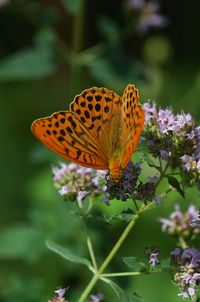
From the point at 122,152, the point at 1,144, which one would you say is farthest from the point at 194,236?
the point at 1,144

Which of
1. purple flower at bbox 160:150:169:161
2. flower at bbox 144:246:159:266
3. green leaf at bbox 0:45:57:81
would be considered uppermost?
green leaf at bbox 0:45:57:81

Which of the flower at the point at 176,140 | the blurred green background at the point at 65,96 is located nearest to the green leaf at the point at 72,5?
the blurred green background at the point at 65,96

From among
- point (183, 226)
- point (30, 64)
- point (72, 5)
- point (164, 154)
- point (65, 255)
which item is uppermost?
point (72, 5)

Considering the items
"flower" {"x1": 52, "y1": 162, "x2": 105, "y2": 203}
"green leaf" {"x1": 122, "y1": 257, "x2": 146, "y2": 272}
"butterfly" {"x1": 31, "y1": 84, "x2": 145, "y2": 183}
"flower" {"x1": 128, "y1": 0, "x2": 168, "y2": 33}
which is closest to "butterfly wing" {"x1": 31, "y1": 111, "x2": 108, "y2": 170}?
"butterfly" {"x1": 31, "y1": 84, "x2": 145, "y2": 183}

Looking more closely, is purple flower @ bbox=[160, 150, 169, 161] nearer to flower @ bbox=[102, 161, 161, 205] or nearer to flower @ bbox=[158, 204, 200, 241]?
flower @ bbox=[102, 161, 161, 205]

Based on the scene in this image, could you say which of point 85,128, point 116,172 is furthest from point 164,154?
point 85,128

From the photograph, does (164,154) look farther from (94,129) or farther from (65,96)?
(65,96)
